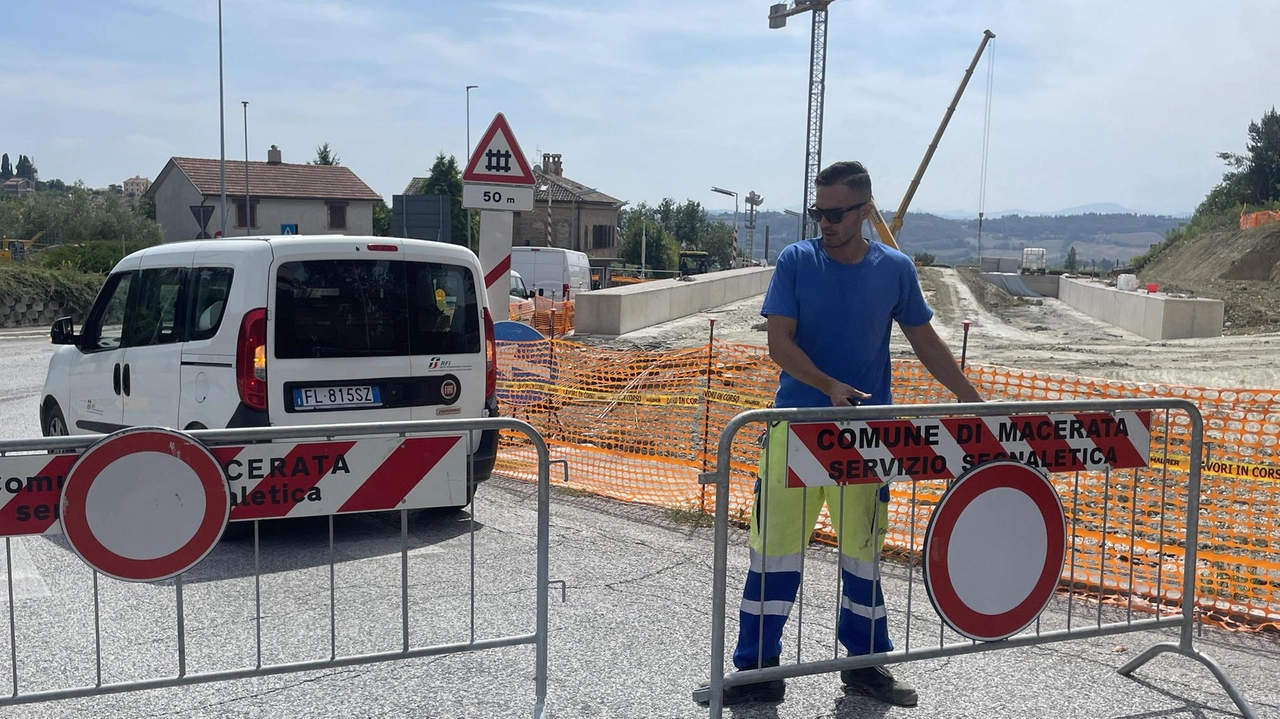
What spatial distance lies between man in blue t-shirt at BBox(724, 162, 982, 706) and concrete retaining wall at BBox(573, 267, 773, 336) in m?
18.5

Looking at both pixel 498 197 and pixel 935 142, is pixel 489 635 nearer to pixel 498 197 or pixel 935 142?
pixel 498 197

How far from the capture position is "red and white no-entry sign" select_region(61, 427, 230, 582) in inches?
143

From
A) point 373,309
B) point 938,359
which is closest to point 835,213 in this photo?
point 938,359

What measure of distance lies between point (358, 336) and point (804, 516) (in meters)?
3.55

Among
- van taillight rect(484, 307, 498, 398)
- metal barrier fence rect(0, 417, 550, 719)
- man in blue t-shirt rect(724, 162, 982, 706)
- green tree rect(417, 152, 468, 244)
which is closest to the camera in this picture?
metal barrier fence rect(0, 417, 550, 719)

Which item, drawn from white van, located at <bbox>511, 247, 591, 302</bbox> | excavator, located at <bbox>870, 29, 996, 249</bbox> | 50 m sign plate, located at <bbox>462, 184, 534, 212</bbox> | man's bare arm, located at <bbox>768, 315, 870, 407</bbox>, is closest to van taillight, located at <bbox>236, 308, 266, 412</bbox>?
man's bare arm, located at <bbox>768, 315, 870, 407</bbox>

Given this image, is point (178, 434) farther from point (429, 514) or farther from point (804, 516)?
point (429, 514)

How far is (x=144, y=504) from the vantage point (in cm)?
369

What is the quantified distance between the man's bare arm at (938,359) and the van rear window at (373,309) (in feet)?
11.4

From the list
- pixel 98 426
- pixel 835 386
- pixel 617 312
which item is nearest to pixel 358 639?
pixel 835 386

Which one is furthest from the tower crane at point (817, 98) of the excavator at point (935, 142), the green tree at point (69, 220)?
the green tree at point (69, 220)

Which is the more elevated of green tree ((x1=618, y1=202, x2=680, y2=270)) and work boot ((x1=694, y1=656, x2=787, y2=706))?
green tree ((x1=618, y1=202, x2=680, y2=270))

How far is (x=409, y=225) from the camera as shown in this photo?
762 inches

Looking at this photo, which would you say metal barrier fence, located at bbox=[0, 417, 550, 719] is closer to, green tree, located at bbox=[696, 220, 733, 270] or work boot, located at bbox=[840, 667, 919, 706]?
work boot, located at bbox=[840, 667, 919, 706]
